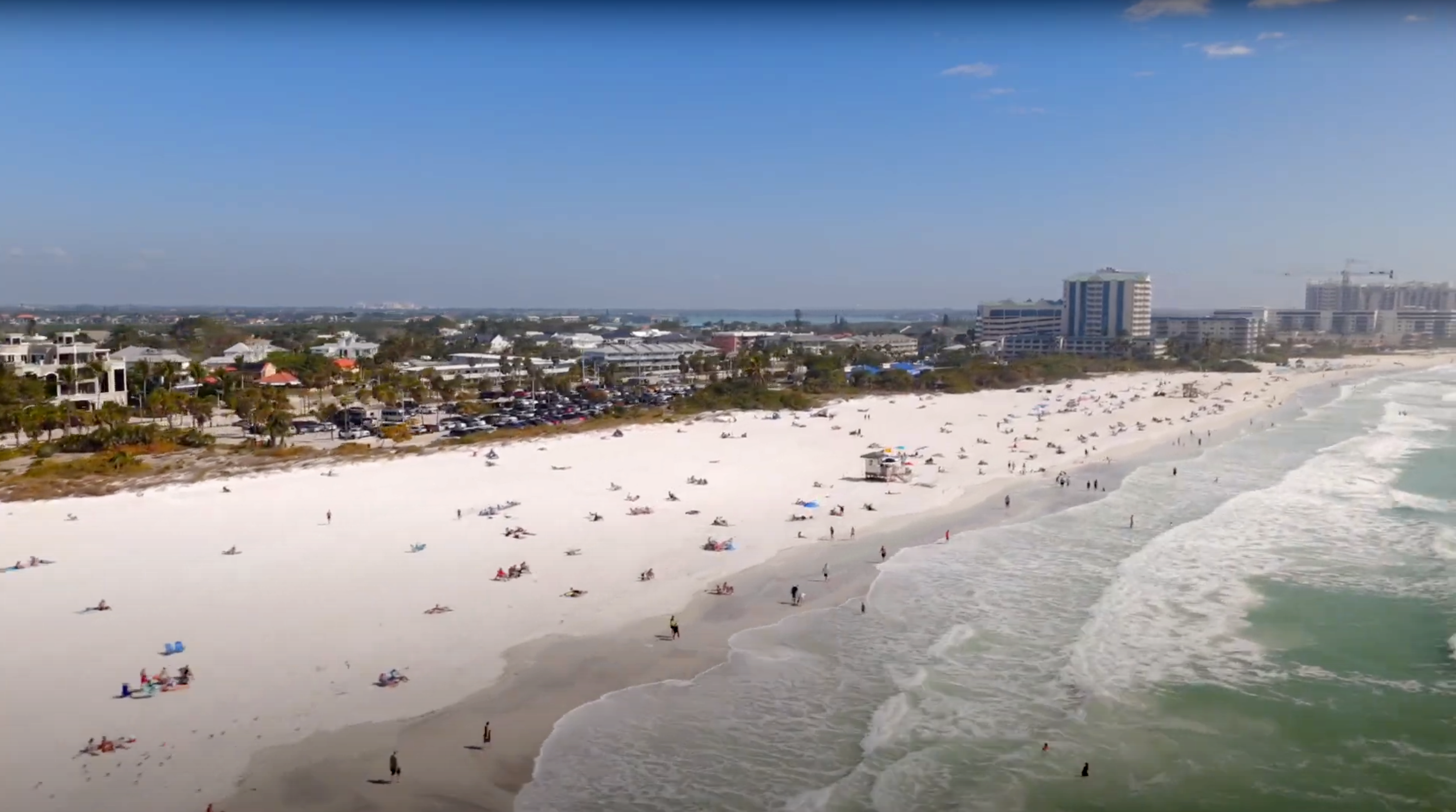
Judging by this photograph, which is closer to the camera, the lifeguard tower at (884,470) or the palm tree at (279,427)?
the lifeguard tower at (884,470)

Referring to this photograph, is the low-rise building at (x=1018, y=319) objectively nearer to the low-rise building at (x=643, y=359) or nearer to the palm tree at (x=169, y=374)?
the low-rise building at (x=643, y=359)

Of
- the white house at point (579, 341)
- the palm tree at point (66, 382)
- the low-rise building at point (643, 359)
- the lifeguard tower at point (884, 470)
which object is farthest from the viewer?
the white house at point (579, 341)

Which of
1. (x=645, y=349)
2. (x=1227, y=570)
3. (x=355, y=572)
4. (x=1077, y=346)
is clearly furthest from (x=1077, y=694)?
(x=1077, y=346)

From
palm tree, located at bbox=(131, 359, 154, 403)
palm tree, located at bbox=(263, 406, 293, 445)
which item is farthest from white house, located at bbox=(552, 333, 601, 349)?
palm tree, located at bbox=(263, 406, 293, 445)

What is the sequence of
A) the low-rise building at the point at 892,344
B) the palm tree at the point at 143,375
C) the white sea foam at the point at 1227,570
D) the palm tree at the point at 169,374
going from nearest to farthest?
1. the white sea foam at the point at 1227,570
2. the palm tree at the point at 143,375
3. the palm tree at the point at 169,374
4. the low-rise building at the point at 892,344

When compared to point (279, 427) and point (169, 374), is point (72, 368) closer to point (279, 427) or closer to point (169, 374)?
point (169, 374)

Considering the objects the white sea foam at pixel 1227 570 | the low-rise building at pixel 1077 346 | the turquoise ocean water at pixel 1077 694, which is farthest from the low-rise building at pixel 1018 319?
the turquoise ocean water at pixel 1077 694

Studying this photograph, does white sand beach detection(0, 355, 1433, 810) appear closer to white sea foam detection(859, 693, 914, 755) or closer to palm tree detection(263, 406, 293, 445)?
white sea foam detection(859, 693, 914, 755)
